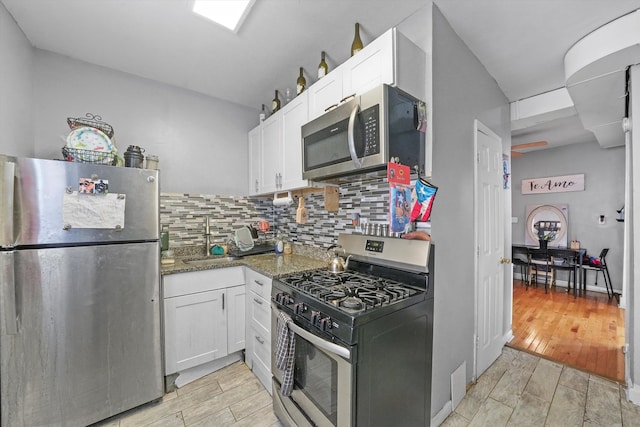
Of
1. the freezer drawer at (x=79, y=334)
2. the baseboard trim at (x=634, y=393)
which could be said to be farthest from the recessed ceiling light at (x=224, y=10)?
the baseboard trim at (x=634, y=393)

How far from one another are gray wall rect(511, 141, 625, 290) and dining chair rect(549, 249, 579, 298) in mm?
503

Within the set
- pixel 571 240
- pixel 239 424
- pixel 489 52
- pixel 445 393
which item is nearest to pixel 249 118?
pixel 489 52

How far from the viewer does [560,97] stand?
2.49 meters

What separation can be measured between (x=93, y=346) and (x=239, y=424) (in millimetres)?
1016

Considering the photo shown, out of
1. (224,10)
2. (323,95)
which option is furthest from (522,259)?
(224,10)

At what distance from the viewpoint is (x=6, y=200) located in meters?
1.30

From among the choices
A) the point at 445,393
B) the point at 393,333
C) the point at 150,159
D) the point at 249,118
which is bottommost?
the point at 445,393

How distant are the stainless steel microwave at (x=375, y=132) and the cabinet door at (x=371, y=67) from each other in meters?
0.13

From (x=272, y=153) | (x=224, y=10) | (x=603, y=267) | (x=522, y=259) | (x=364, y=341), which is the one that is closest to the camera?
(x=364, y=341)

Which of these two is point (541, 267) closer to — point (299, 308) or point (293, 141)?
point (293, 141)

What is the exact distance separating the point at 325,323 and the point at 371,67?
4.66ft

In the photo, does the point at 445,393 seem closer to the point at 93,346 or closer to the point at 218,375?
the point at 218,375

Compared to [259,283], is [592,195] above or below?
above

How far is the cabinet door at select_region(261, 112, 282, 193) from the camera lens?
7.88 feet
